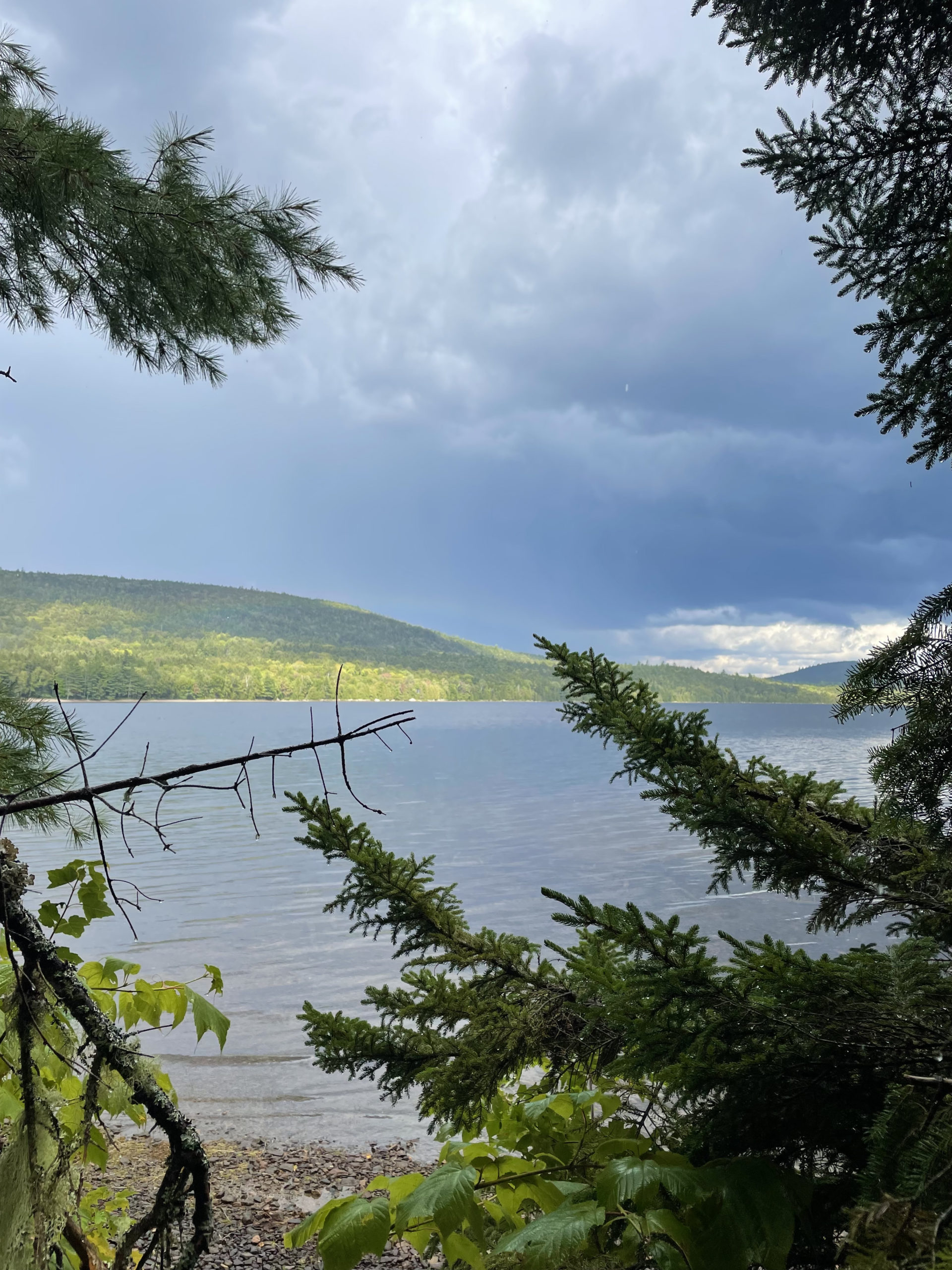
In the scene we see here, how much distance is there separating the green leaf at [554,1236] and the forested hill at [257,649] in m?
49.9

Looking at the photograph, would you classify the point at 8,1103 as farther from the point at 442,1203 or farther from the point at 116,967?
the point at 442,1203

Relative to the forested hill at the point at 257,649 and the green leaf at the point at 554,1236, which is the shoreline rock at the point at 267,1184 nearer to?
the green leaf at the point at 554,1236

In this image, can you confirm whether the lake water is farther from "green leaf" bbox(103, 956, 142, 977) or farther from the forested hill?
the forested hill

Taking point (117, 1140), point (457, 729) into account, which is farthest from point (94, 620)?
point (117, 1140)

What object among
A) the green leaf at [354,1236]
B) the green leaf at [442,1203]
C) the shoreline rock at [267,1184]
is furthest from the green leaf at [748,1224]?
the shoreline rock at [267,1184]

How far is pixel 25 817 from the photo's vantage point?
2822 mm

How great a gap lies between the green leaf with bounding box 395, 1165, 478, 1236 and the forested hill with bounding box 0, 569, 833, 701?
4973cm

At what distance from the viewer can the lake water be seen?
7.25 metres

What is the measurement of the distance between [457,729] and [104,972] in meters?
108

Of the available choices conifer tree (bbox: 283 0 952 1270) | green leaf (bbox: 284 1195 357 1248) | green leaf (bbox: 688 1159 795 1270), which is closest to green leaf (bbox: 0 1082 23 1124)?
green leaf (bbox: 284 1195 357 1248)

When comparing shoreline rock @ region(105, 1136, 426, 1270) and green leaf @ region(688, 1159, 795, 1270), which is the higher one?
green leaf @ region(688, 1159, 795, 1270)

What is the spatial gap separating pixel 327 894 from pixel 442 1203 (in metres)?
15.8

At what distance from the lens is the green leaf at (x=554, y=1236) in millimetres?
1152

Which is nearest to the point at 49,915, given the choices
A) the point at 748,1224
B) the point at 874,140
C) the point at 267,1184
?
the point at 748,1224
